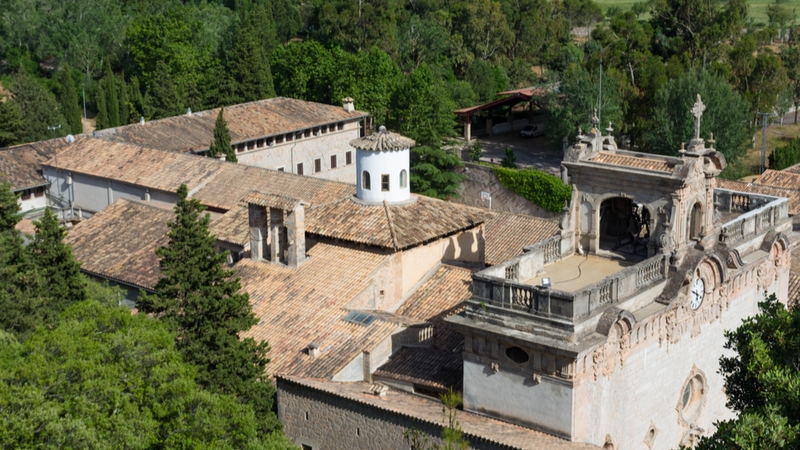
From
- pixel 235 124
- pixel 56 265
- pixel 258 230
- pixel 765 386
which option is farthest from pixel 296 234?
pixel 235 124

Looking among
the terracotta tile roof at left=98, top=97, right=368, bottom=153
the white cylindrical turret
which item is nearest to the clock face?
the white cylindrical turret

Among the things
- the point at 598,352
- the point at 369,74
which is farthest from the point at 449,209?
the point at 369,74

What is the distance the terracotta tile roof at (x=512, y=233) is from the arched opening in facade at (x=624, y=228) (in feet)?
39.0

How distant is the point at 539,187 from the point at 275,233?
101 feet

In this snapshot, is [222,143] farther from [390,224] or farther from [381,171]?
[390,224]

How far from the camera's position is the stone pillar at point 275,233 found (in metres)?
36.0

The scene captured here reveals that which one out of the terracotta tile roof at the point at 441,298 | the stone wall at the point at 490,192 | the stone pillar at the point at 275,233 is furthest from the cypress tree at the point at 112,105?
the terracotta tile roof at the point at 441,298

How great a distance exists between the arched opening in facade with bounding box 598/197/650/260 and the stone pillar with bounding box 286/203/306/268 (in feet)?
31.9

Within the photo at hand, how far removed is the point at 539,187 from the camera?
211ft

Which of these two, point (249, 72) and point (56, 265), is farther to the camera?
point (249, 72)

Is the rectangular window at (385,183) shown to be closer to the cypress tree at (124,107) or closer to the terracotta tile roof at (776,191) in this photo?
the terracotta tile roof at (776,191)

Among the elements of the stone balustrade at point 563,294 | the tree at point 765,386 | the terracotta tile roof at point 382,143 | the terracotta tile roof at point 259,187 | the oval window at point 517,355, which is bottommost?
the terracotta tile roof at point 259,187

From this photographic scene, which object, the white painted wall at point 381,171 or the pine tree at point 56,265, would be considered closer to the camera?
the pine tree at point 56,265

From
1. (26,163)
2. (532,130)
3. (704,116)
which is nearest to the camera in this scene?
(26,163)
